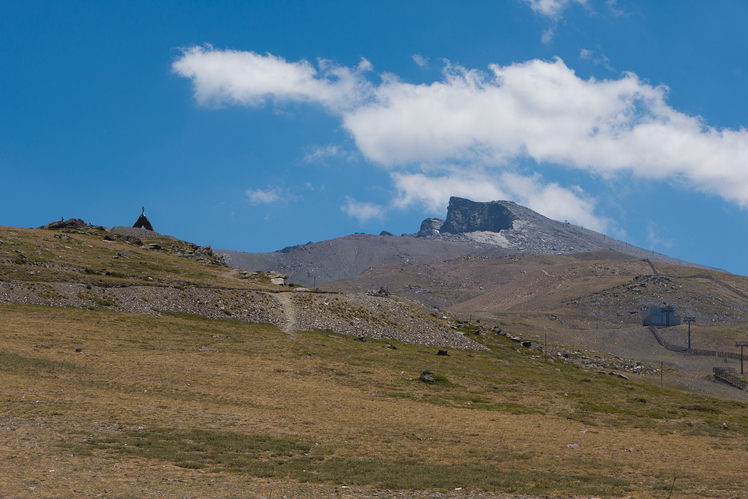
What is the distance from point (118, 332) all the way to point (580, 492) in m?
57.0

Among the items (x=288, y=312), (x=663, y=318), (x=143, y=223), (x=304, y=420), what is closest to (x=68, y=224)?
(x=143, y=223)

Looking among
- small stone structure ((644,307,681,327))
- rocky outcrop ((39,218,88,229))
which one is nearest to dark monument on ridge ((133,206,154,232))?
rocky outcrop ((39,218,88,229))

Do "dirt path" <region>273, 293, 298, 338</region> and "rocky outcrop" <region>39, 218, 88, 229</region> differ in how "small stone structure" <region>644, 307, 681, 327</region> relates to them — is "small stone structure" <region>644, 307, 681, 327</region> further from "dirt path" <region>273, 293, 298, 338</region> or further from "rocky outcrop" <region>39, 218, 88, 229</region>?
"rocky outcrop" <region>39, 218, 88, 229</region>

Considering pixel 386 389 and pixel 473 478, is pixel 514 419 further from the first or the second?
pixel 473 478

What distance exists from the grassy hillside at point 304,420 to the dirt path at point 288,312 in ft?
6.45

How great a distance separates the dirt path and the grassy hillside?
1966mm

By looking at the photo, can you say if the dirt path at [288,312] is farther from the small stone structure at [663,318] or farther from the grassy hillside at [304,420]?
the small stone structure at [663,318]

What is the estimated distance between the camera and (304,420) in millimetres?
37281

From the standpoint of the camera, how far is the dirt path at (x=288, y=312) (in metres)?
86.0

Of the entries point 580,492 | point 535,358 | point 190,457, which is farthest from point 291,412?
point 535,358

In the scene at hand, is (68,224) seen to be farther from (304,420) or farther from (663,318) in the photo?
(663,318)

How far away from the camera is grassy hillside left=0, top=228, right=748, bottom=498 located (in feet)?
76.7

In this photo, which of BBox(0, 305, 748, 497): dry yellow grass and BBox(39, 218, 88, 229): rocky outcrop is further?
BBox(39, 218, 88, 229): rocky outcrop

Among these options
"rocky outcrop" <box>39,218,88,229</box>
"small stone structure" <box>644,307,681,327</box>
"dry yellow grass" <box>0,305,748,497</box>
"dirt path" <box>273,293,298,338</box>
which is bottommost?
"dry yellow grass" <box>0,305,748,497</box>
